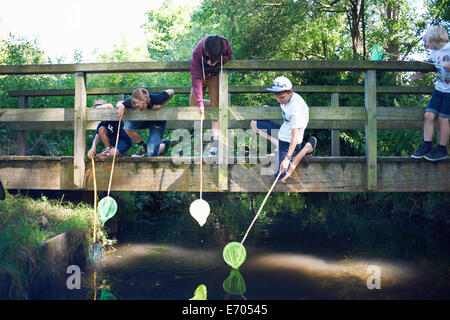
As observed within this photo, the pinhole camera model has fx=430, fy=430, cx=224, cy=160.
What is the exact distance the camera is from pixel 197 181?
5148mm

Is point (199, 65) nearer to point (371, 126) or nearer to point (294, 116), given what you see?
point (294, 116)

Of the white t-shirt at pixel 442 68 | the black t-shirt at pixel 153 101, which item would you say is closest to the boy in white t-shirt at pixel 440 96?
the white t-shirt at pixel 442 68

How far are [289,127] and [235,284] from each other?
187cm

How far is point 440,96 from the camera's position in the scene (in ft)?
16.0

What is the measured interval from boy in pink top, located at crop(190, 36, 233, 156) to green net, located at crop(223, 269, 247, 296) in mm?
1490

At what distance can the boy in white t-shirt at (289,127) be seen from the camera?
14.9 feet

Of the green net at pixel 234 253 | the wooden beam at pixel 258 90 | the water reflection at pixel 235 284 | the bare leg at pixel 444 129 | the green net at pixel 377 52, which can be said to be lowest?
the water reflection at pixel 235 284

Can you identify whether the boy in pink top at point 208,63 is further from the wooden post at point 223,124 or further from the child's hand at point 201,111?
the wooden post at point 223,124

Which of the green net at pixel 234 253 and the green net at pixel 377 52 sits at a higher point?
the green net at pixel 377 52

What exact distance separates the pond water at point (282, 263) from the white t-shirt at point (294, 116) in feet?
5.53

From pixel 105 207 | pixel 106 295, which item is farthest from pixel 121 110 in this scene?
pixel 106 295
